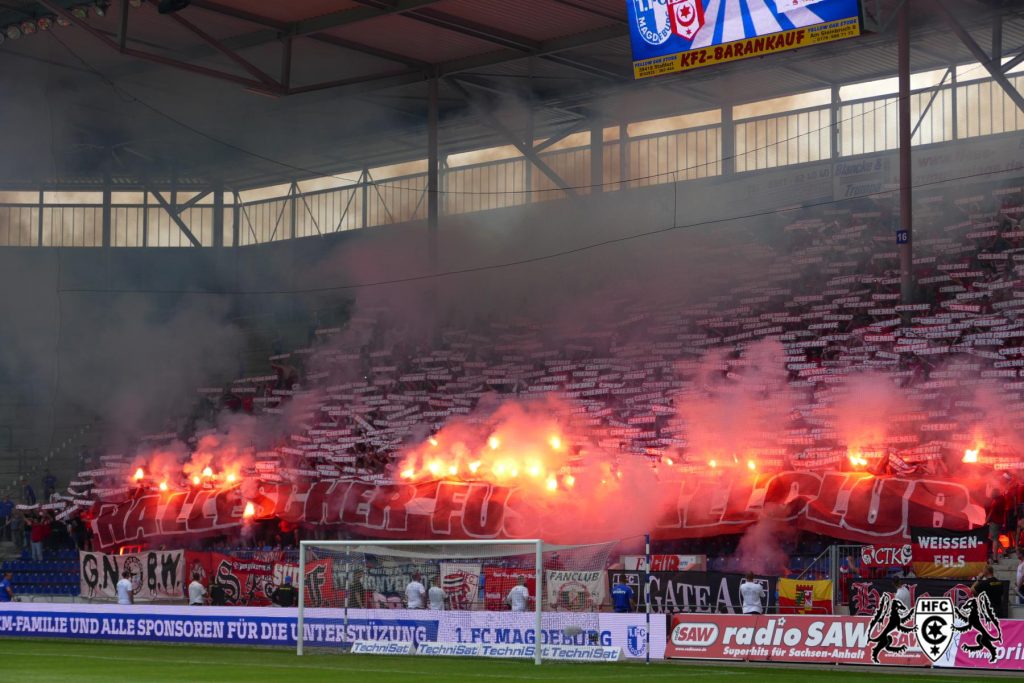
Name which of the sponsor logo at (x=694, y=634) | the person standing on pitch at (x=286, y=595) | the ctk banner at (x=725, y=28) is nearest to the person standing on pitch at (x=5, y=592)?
the person standing on pitch at (x=286, y=595)

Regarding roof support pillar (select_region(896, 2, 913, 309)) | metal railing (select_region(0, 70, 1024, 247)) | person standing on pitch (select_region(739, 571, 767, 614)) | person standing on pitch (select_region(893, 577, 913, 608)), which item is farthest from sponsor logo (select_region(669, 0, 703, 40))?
metal railing (select_region(0, 70, 1024, 247))

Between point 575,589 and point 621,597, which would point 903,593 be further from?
point 575,589

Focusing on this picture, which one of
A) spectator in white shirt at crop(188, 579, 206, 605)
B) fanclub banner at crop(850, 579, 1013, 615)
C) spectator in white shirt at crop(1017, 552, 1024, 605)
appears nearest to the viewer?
fanclub banner at crop(850, 579, 1013, 615)

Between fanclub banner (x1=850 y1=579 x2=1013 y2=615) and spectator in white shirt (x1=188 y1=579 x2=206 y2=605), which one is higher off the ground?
fanclub banner (x1=850 y1=579 x2=1013 y2=615)

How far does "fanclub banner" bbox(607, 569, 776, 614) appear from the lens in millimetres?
22688

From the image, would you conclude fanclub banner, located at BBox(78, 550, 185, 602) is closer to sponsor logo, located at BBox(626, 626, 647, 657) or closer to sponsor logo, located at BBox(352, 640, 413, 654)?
sponsor logo, located at BBox(352, 640, 413, 654)

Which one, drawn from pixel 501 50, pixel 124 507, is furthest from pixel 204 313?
pixel 501 50

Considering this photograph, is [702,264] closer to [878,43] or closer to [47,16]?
[878,43]

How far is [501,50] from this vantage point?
32.0 meters

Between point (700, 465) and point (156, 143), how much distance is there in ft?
60.5

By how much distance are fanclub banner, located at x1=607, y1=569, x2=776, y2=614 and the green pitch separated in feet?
10.1

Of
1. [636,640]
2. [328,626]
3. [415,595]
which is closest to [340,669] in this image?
[328,626]

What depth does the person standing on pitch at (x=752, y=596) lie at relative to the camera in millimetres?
22203

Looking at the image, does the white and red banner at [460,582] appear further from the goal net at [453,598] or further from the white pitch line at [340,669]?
the white pitch line at [340,669]
